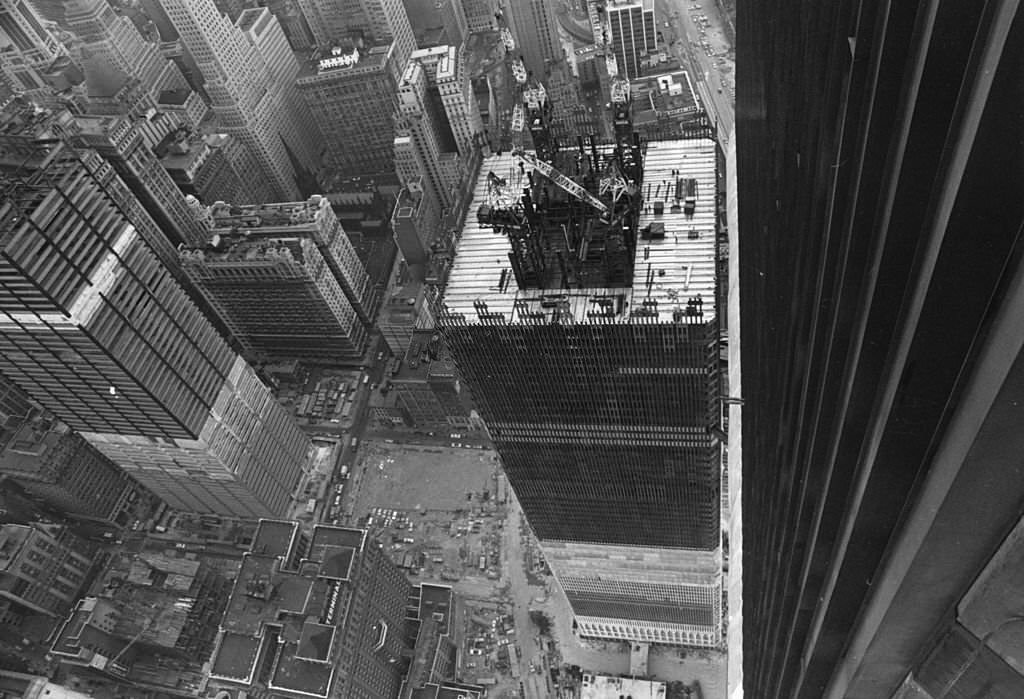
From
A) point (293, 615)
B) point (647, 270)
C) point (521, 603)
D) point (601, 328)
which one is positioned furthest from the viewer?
point (521, 603)

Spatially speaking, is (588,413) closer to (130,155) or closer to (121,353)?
(121,353)

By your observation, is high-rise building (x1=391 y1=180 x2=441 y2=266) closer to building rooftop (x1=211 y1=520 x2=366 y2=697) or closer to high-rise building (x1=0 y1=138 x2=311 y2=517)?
high-rise building (x1=0 y1=138 x2=311 y2=517)

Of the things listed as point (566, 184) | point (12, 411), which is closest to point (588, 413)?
point (566, 184)

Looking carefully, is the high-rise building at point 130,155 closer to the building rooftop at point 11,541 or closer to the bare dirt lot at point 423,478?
the building rooftop at point 11,541

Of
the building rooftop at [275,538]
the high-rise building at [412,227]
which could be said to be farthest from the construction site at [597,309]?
the high-rise building at [412,227]

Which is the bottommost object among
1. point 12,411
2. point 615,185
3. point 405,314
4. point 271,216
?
point 615,185

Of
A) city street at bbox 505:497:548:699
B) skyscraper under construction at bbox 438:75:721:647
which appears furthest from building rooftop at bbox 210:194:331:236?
skyscraper under construction at bbox 438:75:721:647
